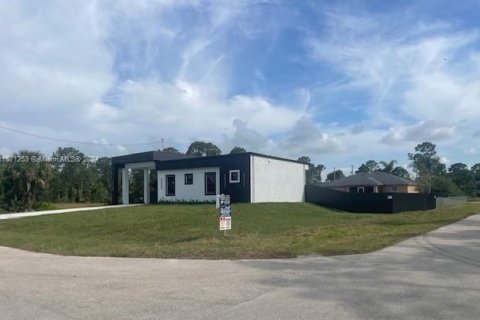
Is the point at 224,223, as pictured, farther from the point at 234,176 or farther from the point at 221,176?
the point at 221,176

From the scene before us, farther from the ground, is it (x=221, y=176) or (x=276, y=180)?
(x=221, y=176)

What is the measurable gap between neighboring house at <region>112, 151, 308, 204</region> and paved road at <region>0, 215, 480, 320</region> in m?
21.2

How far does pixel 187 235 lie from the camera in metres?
17.9

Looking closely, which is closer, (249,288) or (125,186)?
(249,288)

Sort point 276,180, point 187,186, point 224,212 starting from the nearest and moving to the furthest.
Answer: point 224,212
point 276,180
point 187,186

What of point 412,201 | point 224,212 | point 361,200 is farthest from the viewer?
point 412,201

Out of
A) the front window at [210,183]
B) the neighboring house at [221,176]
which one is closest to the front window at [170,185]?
the neighboring house at [221,176]

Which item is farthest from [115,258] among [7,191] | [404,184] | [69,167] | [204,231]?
[69,167]

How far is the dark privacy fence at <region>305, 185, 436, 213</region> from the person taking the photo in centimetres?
3525

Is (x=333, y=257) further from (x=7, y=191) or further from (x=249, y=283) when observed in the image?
(x=7, y=191)

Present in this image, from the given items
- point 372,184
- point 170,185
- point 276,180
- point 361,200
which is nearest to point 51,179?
point 170,185

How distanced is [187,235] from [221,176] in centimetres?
1665

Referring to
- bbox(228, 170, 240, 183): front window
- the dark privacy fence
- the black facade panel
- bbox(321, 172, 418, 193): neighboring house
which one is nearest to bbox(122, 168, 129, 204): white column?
bbox(228, 170, 240, 183): front window

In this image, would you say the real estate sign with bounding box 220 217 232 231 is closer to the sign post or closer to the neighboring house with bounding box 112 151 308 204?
the sign post
